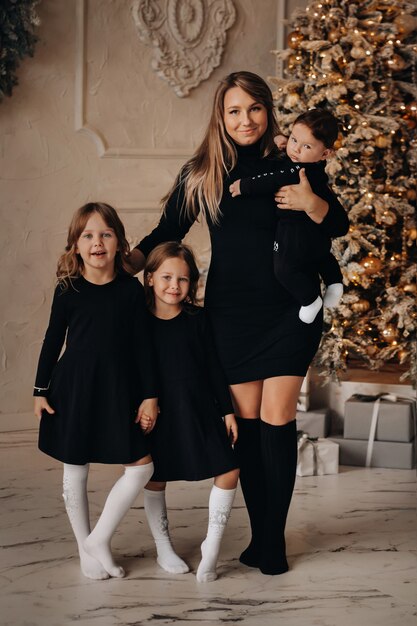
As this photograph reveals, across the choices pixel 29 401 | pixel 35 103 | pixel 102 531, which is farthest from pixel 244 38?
pixel 102 531

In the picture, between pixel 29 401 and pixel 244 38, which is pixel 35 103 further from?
pixel 29 401

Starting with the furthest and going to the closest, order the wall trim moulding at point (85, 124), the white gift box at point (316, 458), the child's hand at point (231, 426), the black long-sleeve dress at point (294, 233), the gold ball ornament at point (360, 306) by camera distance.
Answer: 1. the wall trim moulding at point (85, 124)
2. the gold ball ornament at point (360, 306)
3. the white gift box at point (316, 458)
4. the child's hand at point (231, 426)
5. the black long-sleeve dress at point (294, 233)

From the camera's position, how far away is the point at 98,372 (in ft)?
8.53

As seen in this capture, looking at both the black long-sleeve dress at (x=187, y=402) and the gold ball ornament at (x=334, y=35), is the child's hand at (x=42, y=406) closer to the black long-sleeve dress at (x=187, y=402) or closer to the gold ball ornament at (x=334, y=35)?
the black long-sleeve dress at (x=187, y=402)

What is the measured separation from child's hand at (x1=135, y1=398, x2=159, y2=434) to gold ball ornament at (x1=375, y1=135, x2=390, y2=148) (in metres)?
1.80

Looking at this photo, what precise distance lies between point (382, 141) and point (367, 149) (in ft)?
0.28

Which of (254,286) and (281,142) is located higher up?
(281,142)

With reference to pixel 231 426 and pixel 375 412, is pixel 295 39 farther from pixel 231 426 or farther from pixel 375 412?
pixel 231 426

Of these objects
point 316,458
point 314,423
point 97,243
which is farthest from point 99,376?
point 314,423

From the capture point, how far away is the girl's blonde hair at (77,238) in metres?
2.62

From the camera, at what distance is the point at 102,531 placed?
2.67 metres

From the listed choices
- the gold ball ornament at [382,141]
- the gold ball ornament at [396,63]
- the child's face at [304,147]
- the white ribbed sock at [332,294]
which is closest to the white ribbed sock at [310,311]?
the white ribbed sock at [332,294]

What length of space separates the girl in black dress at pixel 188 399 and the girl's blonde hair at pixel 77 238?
10cm

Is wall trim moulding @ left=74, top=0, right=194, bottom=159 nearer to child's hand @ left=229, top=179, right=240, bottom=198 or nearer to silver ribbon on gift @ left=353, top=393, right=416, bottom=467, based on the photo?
silver ribbon on gift @ left=353, top=393, right=416, bottom=467
